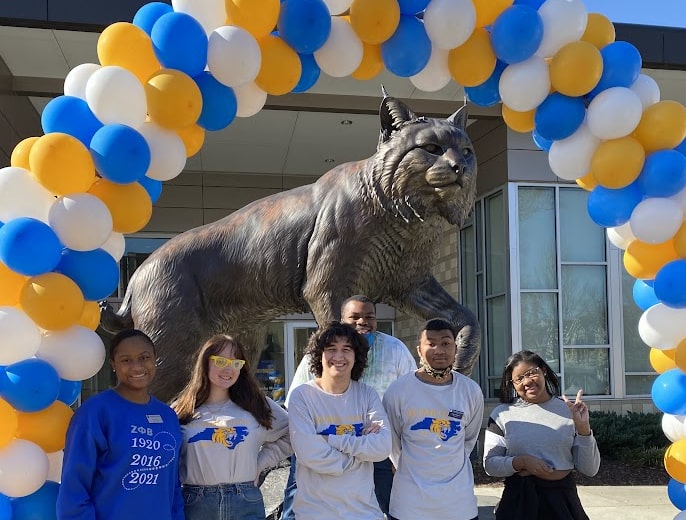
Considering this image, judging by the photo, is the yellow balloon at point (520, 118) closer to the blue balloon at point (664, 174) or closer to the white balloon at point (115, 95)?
the blue balloon at point (664, 174)

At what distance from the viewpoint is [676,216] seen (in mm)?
3492

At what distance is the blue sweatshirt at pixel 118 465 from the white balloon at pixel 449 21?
2223mm

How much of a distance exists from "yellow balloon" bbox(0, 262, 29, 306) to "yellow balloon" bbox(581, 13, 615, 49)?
9.55 ft

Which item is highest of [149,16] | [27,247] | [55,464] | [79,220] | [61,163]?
[149,16]

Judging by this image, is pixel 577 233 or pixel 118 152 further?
pixel 577 233

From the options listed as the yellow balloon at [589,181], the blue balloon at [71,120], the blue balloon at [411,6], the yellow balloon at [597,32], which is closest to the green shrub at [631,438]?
the yellow balloon at [589,181]

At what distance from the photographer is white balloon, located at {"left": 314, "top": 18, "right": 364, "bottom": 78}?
11.7 feet

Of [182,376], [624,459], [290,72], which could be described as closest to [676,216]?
[290,72]

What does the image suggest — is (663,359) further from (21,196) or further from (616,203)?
(21,196)

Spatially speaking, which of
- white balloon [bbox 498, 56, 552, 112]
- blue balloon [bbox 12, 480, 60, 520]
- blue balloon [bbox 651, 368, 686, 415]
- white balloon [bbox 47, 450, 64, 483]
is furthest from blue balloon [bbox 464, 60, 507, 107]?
blue balloon [bbox 12, 480, 60, 520]

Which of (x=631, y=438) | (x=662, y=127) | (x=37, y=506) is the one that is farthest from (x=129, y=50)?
(x=631, y=438)

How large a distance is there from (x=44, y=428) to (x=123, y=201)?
3.27 ft

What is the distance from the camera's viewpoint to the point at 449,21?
350cm

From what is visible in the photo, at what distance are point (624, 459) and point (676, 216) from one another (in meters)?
7.19
